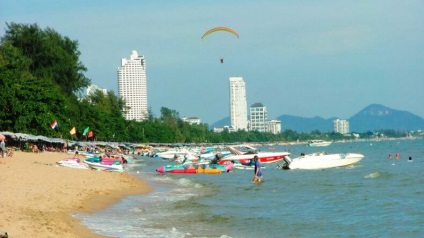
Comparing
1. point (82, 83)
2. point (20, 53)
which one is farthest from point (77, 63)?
point (20, 53)

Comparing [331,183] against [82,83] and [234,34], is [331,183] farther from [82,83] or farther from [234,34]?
[82,83]

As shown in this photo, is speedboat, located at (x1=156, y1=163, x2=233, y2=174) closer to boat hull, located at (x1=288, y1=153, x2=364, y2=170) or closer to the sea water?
boat hull, located at (x1=288, y1=153, x2=364, y2=170)

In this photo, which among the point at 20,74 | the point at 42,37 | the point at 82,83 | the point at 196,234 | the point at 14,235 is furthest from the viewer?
the point at 82,83

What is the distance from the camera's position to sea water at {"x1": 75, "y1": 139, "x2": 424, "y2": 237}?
65.0 feet

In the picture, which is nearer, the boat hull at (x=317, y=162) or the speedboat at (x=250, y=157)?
the boat hull at (x=317, y=162)

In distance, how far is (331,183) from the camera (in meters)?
38.8

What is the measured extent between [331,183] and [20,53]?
52234 millimetres

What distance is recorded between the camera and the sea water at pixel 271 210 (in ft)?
65.0

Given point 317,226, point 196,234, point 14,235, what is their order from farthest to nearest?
point 317,226
point 196,234
point 14,235

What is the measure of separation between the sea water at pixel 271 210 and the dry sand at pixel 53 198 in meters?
0.76

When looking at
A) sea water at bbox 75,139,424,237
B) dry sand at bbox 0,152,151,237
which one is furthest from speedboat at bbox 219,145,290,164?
dry sand at bbox 0,152,151,237

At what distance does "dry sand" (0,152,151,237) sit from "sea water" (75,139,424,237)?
→ 2.48 feet

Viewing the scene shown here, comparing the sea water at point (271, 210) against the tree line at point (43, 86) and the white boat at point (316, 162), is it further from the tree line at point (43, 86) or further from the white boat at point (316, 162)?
the tree line at point (43, 86)

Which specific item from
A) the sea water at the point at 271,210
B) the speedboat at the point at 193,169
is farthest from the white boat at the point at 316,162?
the sea water at the point at 271,210
